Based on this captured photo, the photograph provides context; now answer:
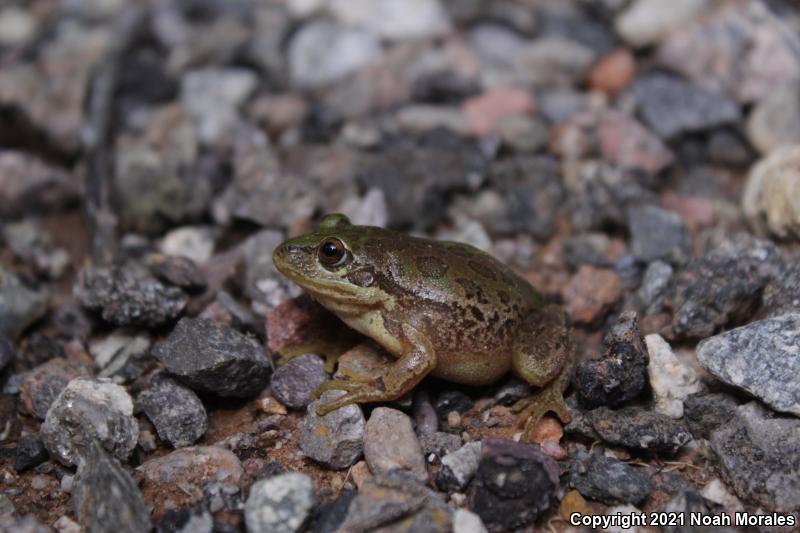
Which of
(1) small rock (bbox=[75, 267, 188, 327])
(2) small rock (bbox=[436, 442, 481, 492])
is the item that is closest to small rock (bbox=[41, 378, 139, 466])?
(1) small rock (bbox=[75, 267, 188, 327])

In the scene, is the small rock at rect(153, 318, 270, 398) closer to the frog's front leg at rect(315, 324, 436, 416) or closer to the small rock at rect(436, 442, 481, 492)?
the frog's front leg at rect(315, 324, 436, 416)

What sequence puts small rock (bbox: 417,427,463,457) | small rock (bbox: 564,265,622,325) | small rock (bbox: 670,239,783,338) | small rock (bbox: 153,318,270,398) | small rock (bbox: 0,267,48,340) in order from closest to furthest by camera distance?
1. small rock (bbox: 417,427,463,457)
2. small rock (bbox: 153,318,270,398)
3. small rock (bbox: 670,239,783,338)
4. small rock (bbox: 0,267,48,340)
5. small rock (bbox: 564,265,622,325)

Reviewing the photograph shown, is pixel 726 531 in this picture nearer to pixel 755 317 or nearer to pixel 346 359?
pixel 755 317

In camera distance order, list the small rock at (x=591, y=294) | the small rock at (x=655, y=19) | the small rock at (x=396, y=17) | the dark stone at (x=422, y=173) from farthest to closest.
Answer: the small rock at (x=396, y=17), the small rock at (x=655, y=19), the dark stone at (x=422, y=173), the small rock at (x=591, y=294)

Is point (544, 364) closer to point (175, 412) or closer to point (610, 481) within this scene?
point (610, 481)

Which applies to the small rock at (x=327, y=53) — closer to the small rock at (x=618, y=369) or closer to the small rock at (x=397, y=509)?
the small rock at (x=618, y=369)

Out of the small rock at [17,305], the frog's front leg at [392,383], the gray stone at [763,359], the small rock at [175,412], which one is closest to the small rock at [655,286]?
the gray stone at [763,359]
